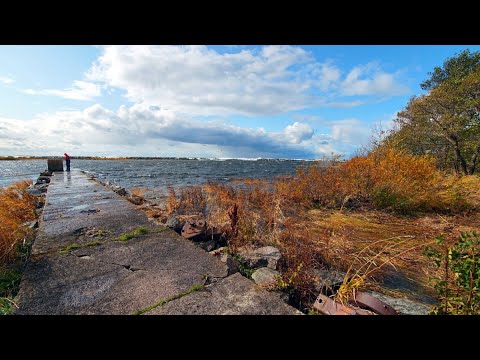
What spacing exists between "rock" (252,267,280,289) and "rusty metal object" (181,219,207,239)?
4.82 feet

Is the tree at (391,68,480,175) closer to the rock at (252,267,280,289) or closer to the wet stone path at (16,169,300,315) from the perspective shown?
the rock at (252,267,280,289)

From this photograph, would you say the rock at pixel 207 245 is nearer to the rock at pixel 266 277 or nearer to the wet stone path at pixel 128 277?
the wet stone path at pixel 128 277

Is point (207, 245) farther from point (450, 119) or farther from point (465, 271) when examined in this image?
point (450, 119)

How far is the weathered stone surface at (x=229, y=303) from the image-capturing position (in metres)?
1.86

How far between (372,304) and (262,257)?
53.3 inches

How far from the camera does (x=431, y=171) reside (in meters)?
7.66

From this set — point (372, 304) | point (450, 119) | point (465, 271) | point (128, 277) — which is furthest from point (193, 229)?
point (450, 119)

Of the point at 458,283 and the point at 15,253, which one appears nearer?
the point at 458,283

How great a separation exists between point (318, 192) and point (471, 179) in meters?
6.63

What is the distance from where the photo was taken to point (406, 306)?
2.37m
